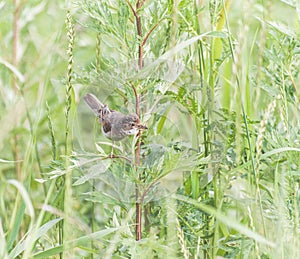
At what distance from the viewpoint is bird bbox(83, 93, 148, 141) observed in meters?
1.89

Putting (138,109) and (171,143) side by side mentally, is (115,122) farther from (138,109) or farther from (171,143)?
(171,143)

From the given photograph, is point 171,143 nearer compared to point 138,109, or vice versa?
point 138,109

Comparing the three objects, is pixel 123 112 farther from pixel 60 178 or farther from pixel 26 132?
pixel 26 132

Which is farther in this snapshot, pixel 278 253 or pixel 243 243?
pixel 243 243

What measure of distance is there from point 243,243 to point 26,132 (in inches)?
46.1

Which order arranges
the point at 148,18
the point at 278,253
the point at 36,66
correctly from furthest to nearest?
the point at 36,66
the point at 148,18
the point at 278,253

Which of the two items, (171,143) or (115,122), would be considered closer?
(115,122)

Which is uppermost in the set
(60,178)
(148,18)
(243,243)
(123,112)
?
(148,18)

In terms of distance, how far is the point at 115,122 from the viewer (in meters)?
1.89

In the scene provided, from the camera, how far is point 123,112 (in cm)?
197

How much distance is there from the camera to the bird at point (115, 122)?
189 centimetres

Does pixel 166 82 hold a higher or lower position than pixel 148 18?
lower

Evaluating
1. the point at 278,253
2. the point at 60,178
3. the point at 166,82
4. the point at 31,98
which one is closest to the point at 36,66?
the point at 31,98

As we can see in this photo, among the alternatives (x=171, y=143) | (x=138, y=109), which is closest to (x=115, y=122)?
(x=138, y=109)
